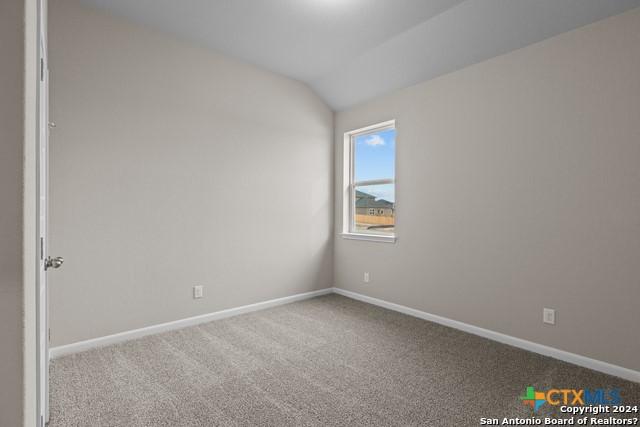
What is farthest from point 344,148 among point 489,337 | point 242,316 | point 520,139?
point 489,337

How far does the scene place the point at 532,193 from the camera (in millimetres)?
2641

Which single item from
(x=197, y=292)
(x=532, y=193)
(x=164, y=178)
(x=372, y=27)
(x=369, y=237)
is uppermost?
(x=372, y=27)

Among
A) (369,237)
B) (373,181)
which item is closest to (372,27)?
(373,181)

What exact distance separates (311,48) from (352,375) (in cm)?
290

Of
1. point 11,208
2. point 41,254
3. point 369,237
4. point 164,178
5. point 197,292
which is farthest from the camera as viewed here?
point 369,237

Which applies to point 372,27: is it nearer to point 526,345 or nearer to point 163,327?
point 526,345

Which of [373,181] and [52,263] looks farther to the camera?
[373,181]

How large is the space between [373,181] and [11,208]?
141 inches

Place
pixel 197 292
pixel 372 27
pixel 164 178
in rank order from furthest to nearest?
pixel 197 292 → pixel 164 178 → pixel 372 27

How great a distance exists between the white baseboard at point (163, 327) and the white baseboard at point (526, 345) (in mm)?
1114

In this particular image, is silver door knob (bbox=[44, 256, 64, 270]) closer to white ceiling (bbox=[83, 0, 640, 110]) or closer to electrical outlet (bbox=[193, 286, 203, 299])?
electrical outlet (bbox=[193, 286, 203, 299])

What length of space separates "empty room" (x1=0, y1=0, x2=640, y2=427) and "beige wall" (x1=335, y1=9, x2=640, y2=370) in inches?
0.6

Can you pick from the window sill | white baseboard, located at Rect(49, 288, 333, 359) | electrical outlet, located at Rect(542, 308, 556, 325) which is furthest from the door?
electrical outlet, located at Rect(542, 308, 556, 325)

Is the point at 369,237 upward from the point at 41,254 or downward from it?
downward
